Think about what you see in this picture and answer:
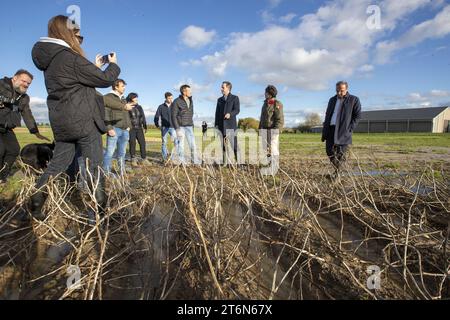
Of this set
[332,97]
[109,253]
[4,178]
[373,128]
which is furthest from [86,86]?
[373,128]

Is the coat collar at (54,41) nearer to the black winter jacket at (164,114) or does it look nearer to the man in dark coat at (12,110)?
the man in dark coat at (12,110)

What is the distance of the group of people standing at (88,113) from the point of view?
2273mm

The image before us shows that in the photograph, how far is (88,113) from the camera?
2.39 m

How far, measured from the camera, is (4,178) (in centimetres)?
390

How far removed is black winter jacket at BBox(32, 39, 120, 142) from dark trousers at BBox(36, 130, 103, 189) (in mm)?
72

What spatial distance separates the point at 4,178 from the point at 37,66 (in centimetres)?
246

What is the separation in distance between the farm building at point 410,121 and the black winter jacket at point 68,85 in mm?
61023

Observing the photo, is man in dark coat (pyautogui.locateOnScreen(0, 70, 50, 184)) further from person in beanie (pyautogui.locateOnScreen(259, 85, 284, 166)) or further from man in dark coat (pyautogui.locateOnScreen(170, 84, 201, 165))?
person in beanie (pyautogui.locateOnScreen(259, 85, 284, 166))

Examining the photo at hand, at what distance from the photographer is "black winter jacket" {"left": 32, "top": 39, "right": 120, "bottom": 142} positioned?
2.24 metres

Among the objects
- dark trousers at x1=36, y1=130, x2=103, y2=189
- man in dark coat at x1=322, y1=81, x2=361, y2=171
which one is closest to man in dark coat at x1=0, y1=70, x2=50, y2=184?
dark trousers at x1=36, y1=130, x2=103, y2=189

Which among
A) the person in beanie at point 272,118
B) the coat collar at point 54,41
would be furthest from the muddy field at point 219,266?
the person in beanie at point 272,118

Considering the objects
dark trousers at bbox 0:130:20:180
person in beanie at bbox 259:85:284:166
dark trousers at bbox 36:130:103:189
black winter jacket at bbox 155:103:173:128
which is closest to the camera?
dark trousers at bbox 36:130:103:189

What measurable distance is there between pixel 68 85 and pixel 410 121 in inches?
2496
